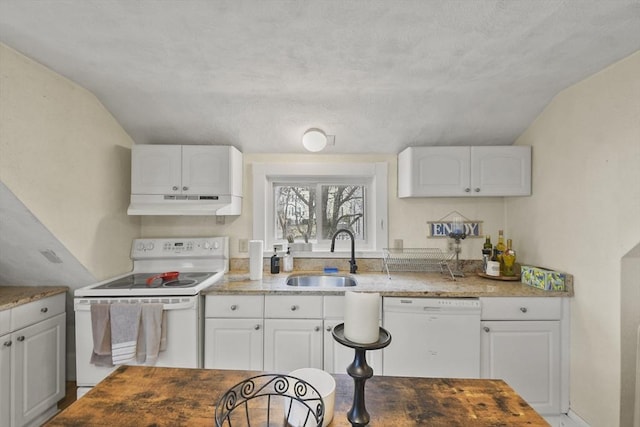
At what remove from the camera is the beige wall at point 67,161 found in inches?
60.9

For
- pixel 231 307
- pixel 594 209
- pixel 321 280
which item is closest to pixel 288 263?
pixel 321 280

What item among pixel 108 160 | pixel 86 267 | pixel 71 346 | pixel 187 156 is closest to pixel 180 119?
pixel 187 156

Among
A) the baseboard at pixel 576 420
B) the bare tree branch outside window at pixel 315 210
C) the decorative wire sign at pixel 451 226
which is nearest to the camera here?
the baseboard at pixel 576 420

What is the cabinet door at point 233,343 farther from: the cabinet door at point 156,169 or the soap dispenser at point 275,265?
the cabinet door at point 156,169

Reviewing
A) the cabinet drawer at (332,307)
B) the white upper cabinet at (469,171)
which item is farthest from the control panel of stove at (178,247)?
the white upper cabinet at (469,171)

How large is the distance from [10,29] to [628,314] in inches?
136

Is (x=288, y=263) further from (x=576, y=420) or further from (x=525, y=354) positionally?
(x=576, y=420)

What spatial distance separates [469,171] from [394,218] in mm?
712

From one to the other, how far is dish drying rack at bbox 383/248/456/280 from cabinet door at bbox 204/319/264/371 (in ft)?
4.03

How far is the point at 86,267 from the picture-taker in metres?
1.99

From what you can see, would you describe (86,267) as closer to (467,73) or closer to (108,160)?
(108,160)

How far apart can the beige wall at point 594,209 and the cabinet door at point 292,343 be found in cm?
163

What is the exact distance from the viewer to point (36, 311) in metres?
1.86

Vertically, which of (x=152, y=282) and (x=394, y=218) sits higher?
(x=394, y=218)
